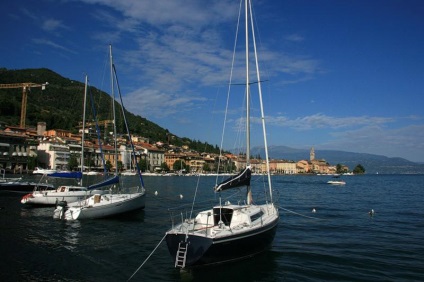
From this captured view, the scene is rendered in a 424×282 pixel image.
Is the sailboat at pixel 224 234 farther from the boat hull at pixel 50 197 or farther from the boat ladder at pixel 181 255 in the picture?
the boat hull at pixel 50 197

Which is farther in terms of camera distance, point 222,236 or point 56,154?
point 56,154

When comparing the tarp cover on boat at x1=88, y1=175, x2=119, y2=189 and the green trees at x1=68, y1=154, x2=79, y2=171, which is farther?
the green trees at x1=68, y1=154, x2=79, y2=171

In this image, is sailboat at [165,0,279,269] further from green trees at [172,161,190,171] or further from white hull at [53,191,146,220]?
green trees at [172,161,190,171]

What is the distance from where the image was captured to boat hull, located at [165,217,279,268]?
13.4 metres

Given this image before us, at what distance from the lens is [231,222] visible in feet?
52.2

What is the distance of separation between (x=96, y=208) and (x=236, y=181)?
13.1 metres

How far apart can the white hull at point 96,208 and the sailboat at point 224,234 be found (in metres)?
12.1

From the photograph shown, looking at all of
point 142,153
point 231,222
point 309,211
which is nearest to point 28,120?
point 142,153

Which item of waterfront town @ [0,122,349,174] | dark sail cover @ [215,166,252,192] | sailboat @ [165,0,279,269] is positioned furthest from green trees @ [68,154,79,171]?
sailboat @ [165,0,279,269]

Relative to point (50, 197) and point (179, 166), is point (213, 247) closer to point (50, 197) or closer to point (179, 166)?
point (50, 197)

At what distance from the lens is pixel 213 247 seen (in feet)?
44.2

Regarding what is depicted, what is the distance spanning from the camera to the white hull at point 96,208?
26016 millimetres

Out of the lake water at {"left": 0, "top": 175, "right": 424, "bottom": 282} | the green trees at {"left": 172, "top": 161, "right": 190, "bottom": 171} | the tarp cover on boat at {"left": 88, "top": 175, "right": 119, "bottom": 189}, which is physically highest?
the green trees at {"left": 172, "top": 161, "right": 190, "bottom": 171}

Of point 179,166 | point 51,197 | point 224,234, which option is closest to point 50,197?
point 51,197
